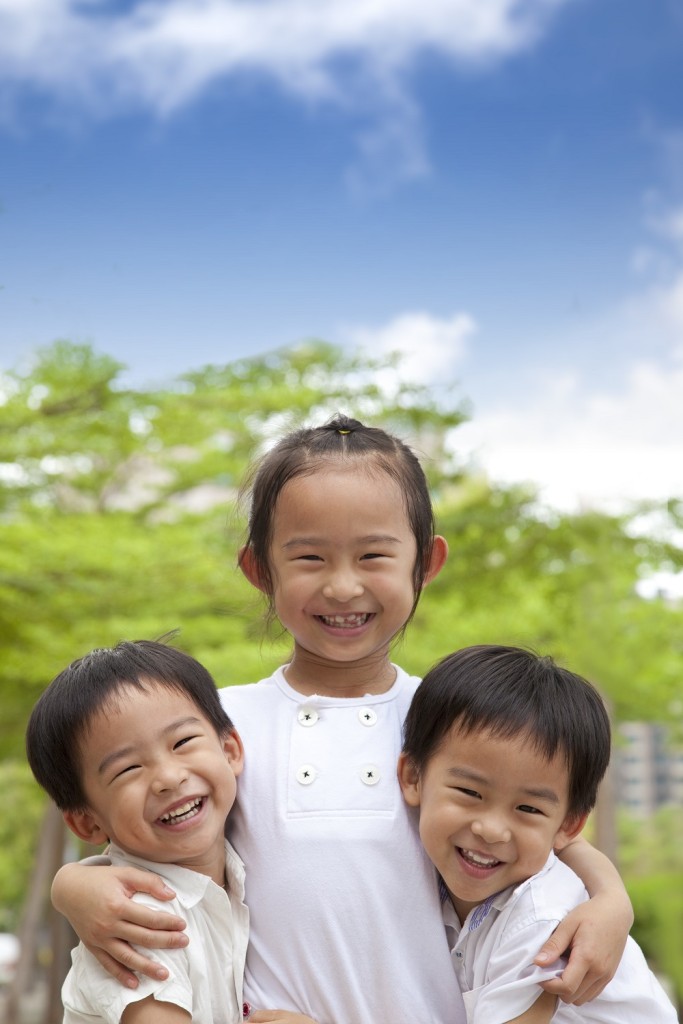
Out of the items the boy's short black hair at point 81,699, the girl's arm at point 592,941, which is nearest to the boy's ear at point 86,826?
the boy's short black hair at point 81,699

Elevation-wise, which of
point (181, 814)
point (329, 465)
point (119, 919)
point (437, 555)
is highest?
point (329, 465)

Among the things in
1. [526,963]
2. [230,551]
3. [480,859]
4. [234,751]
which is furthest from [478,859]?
[230,551]

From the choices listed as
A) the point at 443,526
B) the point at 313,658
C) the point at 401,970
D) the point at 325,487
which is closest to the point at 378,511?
the point at 325,487

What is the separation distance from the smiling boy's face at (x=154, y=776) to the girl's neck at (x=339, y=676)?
263 millimetres

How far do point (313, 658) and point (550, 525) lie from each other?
5.79 meters

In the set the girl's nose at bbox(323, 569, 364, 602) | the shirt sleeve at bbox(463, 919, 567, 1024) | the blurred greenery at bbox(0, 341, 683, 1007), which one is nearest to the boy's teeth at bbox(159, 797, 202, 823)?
the girl's nose at bbox(323, 569, 364, 602)

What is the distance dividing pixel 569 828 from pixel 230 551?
6255 millimetres

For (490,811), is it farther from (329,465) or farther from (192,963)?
(329,465)

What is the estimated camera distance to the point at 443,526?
7121mm

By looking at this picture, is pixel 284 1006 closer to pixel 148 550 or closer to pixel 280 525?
pixel 280 525

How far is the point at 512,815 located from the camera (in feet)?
5.01

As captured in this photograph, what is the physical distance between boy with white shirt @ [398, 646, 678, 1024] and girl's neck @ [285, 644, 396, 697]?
0.57ft

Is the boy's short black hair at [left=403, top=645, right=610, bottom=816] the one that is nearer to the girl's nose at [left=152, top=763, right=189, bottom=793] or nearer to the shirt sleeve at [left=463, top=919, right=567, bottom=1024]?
the shirt sleeve at [left=463, top=919, right=567, bottom=1024]

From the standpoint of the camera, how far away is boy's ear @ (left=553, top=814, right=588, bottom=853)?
1.60 meters
